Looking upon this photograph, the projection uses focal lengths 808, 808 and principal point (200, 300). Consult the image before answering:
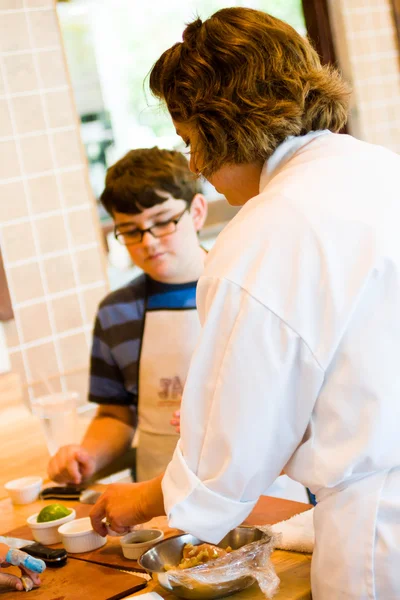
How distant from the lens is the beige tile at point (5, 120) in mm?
2934

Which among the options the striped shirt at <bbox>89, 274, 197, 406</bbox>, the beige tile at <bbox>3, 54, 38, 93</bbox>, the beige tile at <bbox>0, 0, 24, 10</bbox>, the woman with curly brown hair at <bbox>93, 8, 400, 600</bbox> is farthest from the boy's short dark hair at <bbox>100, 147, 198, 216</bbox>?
the beige tile at <bbox>0, 0, 24, 10</bbox>

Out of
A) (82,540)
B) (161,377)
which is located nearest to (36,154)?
(161,377)

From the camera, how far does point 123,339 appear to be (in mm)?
2232

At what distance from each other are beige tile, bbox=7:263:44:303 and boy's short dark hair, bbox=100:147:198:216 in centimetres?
93

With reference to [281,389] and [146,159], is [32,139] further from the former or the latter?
[281,389]

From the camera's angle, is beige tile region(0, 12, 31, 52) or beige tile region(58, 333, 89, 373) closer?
beige tile region(0, 12, 31, 52)

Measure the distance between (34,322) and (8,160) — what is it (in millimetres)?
601

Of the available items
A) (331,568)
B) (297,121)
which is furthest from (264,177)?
(331,568)

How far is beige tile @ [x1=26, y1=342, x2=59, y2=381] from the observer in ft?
9.76

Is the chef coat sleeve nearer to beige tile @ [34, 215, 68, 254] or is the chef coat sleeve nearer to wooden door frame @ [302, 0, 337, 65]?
beige tile @ [34, 215, 68, 254]

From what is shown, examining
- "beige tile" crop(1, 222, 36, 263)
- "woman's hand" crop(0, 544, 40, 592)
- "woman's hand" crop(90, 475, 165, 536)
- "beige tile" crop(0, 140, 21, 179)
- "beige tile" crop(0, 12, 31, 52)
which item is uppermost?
"beige tile" crop(0, 12, 31, 52)

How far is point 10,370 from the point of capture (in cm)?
272

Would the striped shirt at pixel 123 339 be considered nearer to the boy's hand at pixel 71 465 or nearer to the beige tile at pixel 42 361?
the boy's hand at pixel 71 465

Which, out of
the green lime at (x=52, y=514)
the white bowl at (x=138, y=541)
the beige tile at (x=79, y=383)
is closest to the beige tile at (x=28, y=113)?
the beige tile at (x=79, y=383)
